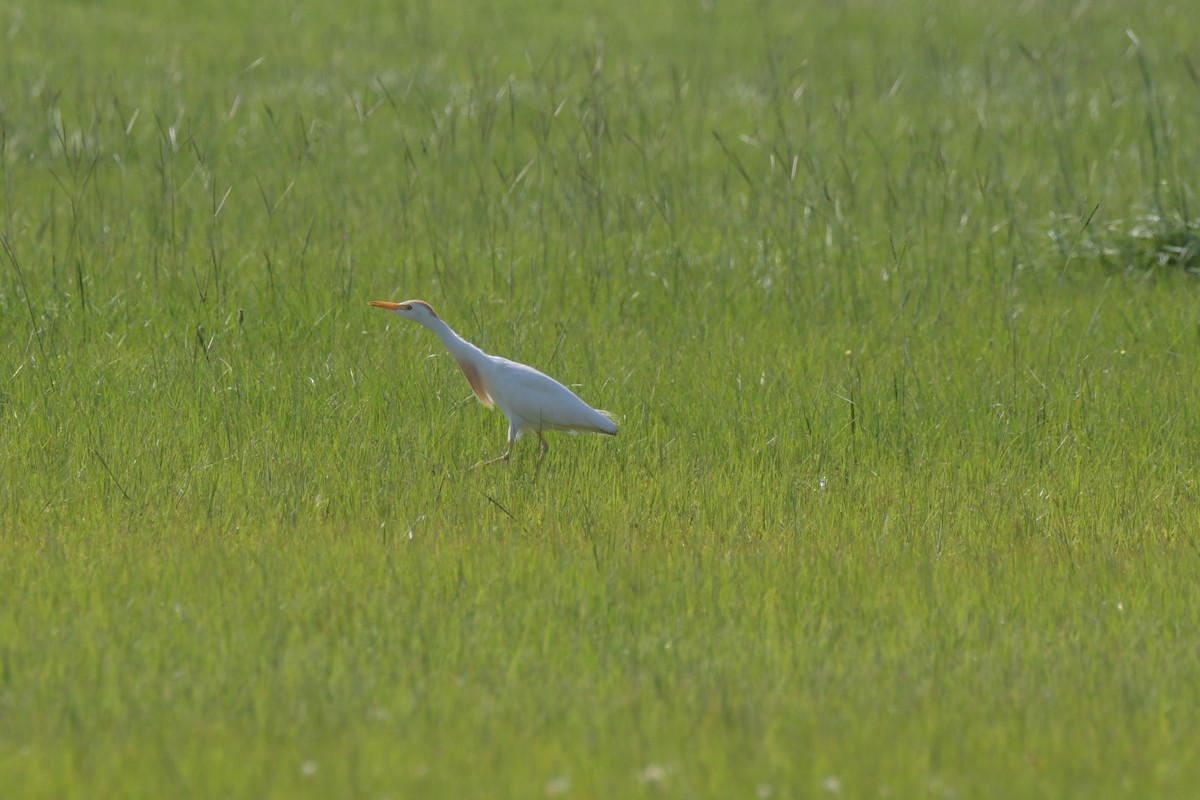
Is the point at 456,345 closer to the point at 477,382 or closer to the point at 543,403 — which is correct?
the point at 477,382

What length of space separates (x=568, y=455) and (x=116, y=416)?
1.67 metres

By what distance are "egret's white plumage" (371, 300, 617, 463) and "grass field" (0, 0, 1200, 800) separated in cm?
15

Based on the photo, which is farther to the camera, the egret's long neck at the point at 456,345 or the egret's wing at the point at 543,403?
the egret's long neck at the point at 456,345

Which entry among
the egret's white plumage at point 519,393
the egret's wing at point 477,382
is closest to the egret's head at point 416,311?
the egret's white plumage at point 519,393

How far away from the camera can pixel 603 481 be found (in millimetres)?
5238

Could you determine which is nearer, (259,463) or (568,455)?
(259,463)

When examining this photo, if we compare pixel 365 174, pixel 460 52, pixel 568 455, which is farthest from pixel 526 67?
pixel 568 455

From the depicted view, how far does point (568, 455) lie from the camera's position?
5.61 meters

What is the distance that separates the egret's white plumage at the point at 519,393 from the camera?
530 centimetres

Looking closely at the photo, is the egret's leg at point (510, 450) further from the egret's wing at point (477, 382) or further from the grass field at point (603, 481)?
the egret's wing at point (477, 382)

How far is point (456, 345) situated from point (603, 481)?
79 centimetres

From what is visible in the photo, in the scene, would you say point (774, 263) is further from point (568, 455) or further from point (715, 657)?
point (715, 657)

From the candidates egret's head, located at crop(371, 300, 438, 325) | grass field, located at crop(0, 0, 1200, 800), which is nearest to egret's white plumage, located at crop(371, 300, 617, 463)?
egret's head, located at crop(371, 300, 438, 325)

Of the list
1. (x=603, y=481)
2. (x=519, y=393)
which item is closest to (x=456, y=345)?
(x=519, y=393)
